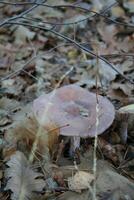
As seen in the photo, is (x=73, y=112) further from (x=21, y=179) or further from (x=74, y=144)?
(x=21, y=179)

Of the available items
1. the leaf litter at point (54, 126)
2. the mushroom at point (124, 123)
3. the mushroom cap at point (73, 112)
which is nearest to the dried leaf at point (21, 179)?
the leaf litter at point (54, 126)

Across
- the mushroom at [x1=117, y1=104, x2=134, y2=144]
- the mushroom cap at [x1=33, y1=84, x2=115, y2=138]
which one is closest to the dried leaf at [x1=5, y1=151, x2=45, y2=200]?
the mushroom cap at [x1=33, y1=84, x2=115, y2=138]

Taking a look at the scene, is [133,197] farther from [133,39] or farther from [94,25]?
[94,25]

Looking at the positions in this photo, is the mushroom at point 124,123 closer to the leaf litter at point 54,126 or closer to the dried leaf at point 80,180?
the leaf litter at point 54,126

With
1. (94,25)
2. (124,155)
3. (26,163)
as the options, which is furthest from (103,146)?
(94,25)

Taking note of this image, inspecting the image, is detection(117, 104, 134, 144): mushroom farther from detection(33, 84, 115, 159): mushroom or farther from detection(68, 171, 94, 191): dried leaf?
detection(68, 171, 94, 191): dried leaf
